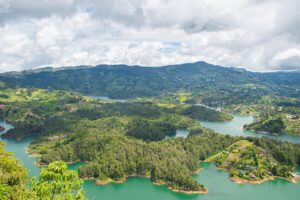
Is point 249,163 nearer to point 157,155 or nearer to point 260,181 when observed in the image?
point 260,181

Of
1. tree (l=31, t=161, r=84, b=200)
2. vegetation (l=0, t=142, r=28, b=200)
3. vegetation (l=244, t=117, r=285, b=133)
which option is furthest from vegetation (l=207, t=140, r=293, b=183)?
vegetation (l=0, t=142, r=28, b=200)

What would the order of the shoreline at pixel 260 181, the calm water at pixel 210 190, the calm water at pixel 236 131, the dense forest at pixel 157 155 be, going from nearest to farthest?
the calm water at pixel 210 190
the shoreline at pixel 260 181
the dense forest at pixel 157 155
the calm water at pixel 236 131

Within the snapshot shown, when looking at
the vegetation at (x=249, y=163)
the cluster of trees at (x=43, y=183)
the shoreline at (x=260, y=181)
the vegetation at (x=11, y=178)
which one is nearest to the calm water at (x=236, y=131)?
the vegetation at (x=249, y=163)

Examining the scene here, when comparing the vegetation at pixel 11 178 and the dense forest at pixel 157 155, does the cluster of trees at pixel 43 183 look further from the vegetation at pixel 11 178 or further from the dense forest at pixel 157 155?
the dense forest at pixel 157 155

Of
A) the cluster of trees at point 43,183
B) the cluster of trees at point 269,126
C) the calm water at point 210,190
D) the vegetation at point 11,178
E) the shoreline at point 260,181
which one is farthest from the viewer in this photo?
the cluster of trees at point 269,126

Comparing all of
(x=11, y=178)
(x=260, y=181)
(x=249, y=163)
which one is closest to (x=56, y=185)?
(x=11, y=178)

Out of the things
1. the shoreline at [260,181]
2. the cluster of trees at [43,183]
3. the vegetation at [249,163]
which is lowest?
the shoreline at [260,181]

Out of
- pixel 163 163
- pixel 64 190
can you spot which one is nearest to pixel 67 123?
pixel 163 163

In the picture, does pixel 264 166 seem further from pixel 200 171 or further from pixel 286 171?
pixel 200 171
